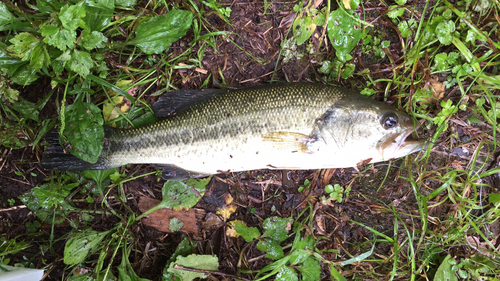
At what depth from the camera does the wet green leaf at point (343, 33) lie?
10.5ft

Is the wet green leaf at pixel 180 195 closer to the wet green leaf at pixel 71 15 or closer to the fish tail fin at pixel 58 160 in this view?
the fish tail fin at pixel 58 160

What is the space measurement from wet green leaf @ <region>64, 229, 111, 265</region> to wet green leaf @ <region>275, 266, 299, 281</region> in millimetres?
2076

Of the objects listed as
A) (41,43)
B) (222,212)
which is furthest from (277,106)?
(41,43)

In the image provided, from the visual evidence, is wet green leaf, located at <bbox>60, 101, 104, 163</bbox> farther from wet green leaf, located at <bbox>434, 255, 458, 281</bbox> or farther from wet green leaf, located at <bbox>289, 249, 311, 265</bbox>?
wet green leaf, located at <bbox>434, 255, 458, 281</bbox>

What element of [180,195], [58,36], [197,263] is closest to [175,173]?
[180,195]

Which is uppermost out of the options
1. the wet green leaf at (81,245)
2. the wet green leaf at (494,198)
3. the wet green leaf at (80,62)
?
the wet green leaf at (80,62)

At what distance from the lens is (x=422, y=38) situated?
10.5 feet

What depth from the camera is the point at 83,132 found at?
308 centimetres

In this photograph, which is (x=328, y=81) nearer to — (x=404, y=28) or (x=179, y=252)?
(x=404, y=28)

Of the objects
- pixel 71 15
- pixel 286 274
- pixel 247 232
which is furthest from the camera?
pixel 247 232

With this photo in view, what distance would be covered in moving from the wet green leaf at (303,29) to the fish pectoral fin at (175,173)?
199cm

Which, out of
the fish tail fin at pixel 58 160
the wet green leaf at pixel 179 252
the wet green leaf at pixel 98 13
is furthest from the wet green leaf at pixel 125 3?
the wet green leaf at pixel 179 252

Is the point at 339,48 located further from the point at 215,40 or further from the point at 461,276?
the point at 461,276

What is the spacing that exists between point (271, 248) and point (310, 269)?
48cm
